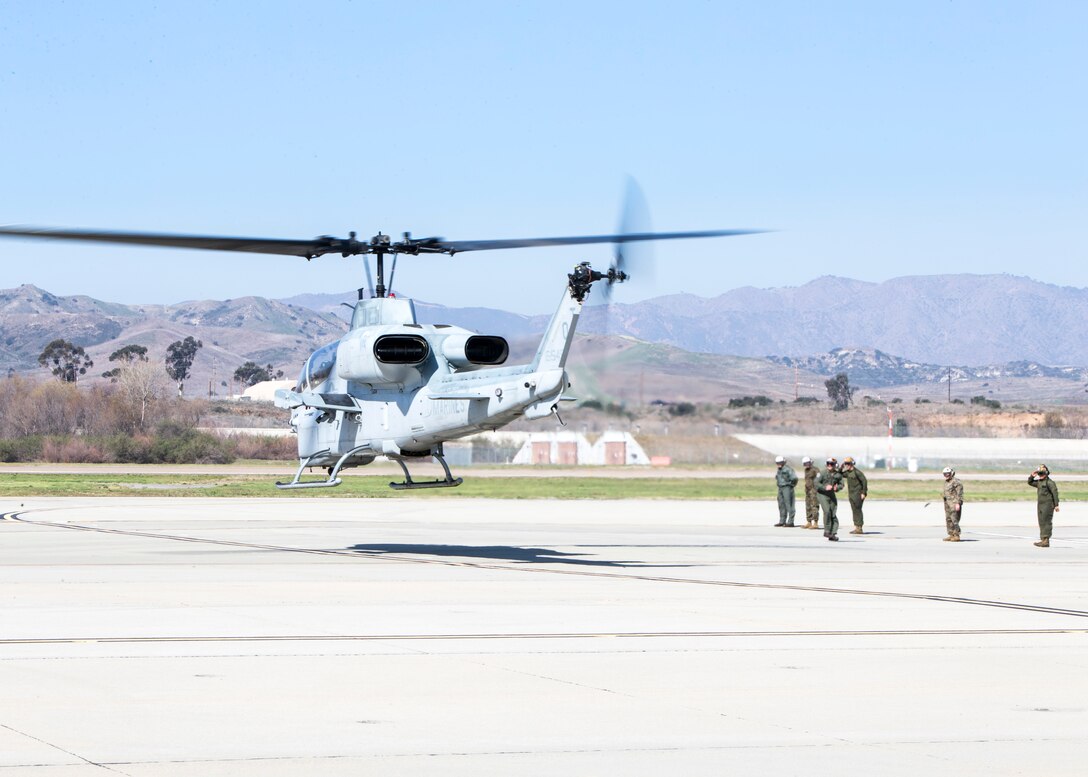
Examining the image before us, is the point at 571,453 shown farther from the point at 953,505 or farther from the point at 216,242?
the point at 216,242

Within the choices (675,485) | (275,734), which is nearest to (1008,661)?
(275,734)

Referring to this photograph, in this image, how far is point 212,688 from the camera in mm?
10969

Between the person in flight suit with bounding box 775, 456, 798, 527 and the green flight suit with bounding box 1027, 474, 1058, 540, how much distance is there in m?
6.97

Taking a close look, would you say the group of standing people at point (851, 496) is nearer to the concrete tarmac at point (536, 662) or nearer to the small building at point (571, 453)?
the concrete tarmac at point (536, 662)

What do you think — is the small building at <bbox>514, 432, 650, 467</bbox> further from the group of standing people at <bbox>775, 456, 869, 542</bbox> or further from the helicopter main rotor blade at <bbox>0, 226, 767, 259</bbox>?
the helicopter main rotor blade at <bbox>0, 226, 767, 259</bbox>

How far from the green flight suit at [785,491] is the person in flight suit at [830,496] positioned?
2.79 m

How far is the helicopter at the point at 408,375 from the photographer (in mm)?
21469

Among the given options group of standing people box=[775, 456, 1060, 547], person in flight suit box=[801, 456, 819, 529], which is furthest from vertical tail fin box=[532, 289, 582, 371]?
person in flight suit box=[801, 456, 819, 529]

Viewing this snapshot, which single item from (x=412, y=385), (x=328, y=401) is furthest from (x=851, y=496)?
(x=328, y=401)

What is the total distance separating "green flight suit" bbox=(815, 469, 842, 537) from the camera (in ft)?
103

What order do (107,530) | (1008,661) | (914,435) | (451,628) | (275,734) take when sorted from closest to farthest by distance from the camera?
(275,734), (1008,661), (451,628), (107,530), (914,435)

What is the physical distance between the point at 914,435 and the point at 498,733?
83158mm

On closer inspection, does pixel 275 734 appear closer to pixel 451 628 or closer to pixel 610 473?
pixel 451 628

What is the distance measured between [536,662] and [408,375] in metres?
11.6
